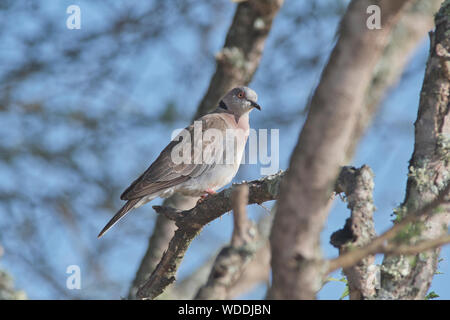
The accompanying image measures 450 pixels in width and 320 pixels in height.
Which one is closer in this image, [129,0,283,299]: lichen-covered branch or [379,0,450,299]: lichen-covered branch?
[379,0,450,299]: lichen-covered branch

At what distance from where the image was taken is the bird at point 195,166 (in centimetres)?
462

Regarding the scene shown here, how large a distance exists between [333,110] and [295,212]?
0.94 feet

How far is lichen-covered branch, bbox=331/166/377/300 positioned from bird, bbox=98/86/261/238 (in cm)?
220

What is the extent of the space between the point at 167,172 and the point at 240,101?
3.56 ft

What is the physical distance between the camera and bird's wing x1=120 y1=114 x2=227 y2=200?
456 centimetres

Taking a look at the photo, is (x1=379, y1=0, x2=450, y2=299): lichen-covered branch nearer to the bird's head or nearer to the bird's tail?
the bird's tail

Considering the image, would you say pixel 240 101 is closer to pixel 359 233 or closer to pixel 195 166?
pixel 195 166

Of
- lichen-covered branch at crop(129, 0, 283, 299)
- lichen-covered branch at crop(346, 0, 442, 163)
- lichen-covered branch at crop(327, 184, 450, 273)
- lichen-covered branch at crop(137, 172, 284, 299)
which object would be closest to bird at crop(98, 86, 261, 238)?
lichen-covered branch at crop(129, 0, 283, 299)

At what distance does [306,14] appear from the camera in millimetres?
6625

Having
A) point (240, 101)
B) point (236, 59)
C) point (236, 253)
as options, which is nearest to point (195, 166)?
point (240, 101)

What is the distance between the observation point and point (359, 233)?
2.33m

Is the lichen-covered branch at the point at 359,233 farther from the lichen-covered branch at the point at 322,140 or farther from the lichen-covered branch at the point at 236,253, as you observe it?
the lichen-covered branch at the point at 322,140

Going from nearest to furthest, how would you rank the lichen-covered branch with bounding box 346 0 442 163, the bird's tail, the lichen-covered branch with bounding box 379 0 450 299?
1. the lichen-covered branch with bounding box 379 0 450 299
2. the bird's tail
3. the lichen-covered branch with bounding box 346 0 442 163
